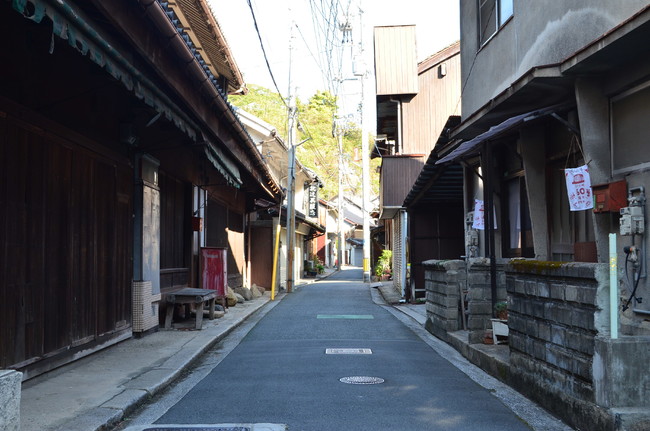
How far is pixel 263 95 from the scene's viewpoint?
56344 mm

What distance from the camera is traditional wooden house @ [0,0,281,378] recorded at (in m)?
6.41

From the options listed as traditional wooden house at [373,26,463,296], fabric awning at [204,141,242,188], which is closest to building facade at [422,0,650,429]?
fabric awning at [204,141,242,188]

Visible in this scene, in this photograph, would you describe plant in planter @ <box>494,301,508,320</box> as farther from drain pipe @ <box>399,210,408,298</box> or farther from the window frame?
drain pipe @ <box>399,210,408,298</box>

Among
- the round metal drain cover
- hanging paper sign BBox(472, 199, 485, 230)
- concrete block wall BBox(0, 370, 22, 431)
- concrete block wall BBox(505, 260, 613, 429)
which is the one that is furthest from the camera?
hanging paper sign BBox(472, 199, 485, 230)

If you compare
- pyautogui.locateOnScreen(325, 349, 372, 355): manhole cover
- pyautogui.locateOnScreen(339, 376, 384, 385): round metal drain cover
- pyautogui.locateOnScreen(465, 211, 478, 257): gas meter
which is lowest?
pyautogui.locateOnScreen(325, 349, 372, 355): manhole cover

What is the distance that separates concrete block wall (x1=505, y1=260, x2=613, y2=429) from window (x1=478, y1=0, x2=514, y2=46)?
18.0ft

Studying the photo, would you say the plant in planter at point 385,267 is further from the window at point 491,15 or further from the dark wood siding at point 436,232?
the window at point 491,15

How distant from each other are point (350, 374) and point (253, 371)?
4.55 feet

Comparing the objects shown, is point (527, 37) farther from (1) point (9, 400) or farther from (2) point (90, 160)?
(1) point (9, 400)

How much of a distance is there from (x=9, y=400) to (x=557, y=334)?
4873 millimetres

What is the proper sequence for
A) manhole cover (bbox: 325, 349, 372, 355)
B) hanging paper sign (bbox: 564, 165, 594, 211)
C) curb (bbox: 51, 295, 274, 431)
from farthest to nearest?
manhole cover (bbox: 325, 349, 372, 355) < hanging paper sign (bbox: 564, 165, 594, 211) < curb (bbox: 51, 295, 274, 431)

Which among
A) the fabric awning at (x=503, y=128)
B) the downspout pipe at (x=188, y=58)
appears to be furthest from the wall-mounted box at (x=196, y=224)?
the fabric awning at (x=503, y=128)

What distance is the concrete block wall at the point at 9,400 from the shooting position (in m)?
3.95

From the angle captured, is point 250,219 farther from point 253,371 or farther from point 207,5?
point 253,371
